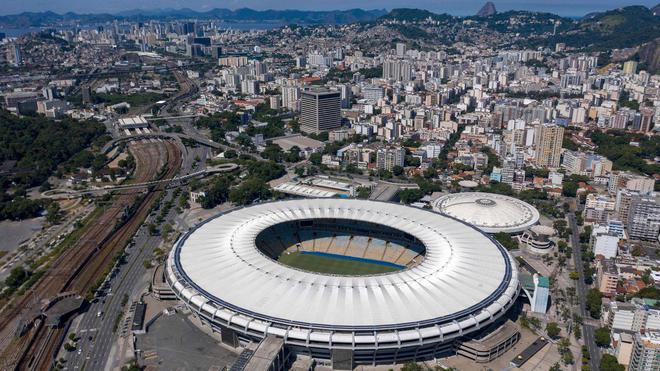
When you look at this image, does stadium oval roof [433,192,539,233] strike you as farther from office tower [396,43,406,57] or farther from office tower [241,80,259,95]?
office tower [396,43,406,57]

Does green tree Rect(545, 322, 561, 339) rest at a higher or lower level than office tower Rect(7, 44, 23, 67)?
lower

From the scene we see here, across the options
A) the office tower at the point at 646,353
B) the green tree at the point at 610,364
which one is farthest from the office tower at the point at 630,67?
the office tower at the point at 646,353

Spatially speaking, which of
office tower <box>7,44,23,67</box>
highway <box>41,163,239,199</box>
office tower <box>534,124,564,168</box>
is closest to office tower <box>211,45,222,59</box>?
office tower <box>7,44,23,67</box>

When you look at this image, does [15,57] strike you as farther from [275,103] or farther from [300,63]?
[275,103]

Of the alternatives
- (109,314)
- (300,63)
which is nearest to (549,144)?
(109,314)

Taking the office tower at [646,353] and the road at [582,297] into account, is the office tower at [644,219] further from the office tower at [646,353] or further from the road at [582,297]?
the office tower at [646,353]
